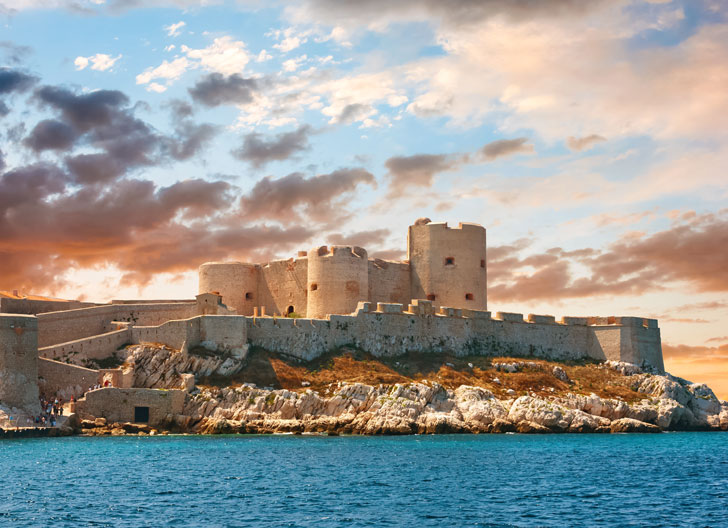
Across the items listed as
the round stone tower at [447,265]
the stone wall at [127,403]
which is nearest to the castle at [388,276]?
the round stone tower at [447,265]

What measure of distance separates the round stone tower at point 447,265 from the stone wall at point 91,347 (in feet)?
69.1

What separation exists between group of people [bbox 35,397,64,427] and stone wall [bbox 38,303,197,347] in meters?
4.75

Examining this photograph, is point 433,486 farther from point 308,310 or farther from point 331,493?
point 308,310

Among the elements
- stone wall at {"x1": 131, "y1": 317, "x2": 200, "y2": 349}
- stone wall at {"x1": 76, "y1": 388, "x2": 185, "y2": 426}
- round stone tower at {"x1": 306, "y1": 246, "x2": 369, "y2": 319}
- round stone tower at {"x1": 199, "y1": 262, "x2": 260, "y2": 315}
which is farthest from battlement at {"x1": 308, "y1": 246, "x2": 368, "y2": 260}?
stone wall at {"x1": 76, "y1": 388, "x2": 185, "y2": 426}

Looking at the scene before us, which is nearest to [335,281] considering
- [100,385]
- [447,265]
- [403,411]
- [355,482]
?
[447,265]

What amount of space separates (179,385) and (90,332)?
7156 millimetres

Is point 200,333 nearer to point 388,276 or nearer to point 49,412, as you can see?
point 49,412

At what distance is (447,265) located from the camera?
63.0 meters

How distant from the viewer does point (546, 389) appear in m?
54.2

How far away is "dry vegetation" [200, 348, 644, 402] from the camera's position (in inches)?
1971

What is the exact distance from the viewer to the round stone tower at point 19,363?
44.1 m

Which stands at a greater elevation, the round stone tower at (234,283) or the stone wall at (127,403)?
the round stone tower at (234,283)

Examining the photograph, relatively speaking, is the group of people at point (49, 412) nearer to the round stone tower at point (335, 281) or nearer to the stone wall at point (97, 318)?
the stone wall at point (97, 318)

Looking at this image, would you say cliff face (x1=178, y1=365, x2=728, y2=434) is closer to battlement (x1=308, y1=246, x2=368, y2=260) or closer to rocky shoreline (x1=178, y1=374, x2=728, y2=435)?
rocky shoreline (x1=178, y1=374, x2=728, y2=435)
